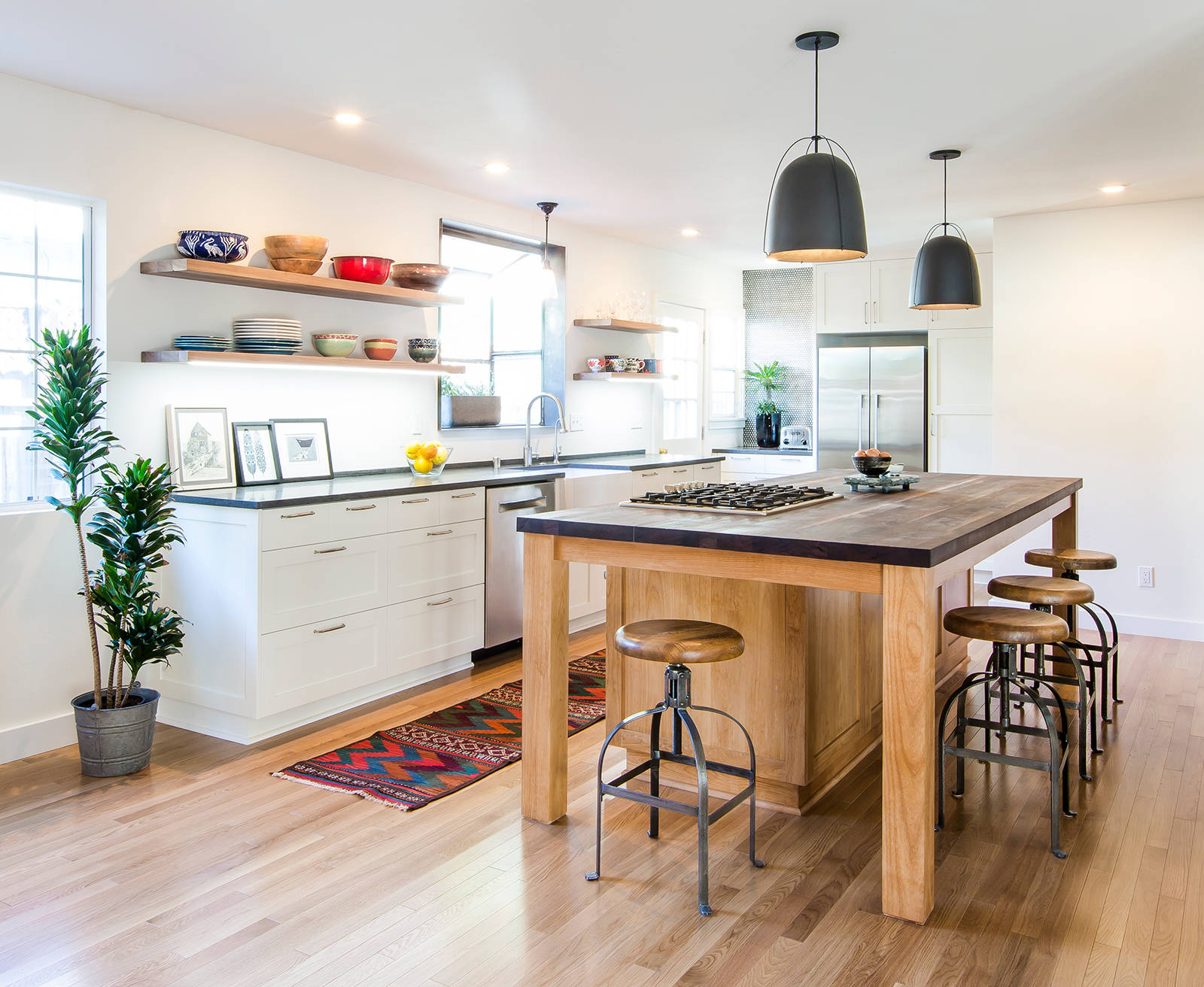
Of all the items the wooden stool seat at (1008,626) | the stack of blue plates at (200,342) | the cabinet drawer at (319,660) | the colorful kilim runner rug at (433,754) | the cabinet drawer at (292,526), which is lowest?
the colorful kilim runner rug at (433,754)

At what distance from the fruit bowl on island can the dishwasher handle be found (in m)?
1.72

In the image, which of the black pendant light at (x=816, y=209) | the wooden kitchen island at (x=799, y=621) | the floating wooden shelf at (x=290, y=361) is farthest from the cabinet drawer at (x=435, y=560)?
the black pendant light at (x=816, y=209)

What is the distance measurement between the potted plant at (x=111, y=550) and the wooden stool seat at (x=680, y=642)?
174 cm

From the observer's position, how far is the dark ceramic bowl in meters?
3.79

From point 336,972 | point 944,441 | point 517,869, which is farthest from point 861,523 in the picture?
point 944,441

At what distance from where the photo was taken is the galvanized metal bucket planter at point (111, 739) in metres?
3.24

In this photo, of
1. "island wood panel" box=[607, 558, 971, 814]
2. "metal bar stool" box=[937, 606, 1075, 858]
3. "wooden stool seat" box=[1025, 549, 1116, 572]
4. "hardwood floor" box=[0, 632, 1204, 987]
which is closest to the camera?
"hardwood floor" box=[0, 632, 1204, 987]

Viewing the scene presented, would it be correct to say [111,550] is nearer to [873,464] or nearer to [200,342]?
[200,342]

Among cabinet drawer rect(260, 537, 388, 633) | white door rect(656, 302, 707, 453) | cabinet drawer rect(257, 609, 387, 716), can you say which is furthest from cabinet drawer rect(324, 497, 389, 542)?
white door rect(656, 302, 707, 453)

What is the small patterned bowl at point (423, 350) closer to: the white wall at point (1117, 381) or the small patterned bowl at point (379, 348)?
the small patterned bowl at point (379, 348)

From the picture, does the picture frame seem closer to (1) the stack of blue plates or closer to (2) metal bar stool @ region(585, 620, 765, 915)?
(1) the stack of blue plates

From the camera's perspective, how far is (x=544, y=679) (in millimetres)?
2871

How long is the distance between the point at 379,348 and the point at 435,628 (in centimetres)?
136

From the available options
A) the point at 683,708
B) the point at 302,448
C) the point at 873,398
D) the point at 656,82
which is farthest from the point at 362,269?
the point at 873,398
